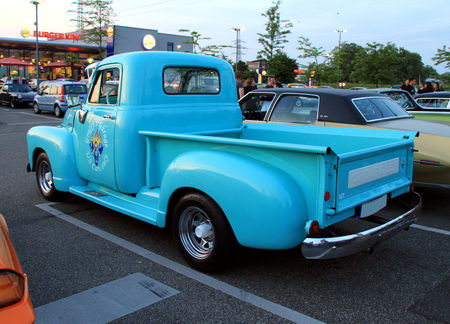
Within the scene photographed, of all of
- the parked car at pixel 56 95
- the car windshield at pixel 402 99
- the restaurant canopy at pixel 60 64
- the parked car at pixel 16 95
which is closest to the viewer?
the car windshield at pixel 402 99

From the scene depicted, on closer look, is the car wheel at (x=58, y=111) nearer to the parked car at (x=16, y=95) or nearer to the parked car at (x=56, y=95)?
the parked car at (x=56, y=95)

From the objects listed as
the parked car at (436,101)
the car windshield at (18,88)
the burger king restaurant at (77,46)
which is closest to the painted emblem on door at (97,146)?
the parked car at (436,101)

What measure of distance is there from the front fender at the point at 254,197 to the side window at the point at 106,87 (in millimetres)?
1765

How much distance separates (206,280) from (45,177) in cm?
345

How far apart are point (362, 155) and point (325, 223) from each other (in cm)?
63

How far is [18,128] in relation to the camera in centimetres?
1459

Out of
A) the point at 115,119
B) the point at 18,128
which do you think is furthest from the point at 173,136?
the point at 18,128

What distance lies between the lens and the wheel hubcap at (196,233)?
→ 11.6ft

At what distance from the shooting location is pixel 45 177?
5.78m

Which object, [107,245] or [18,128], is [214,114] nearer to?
[107,245]

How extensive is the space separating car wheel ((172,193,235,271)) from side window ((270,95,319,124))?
341cm

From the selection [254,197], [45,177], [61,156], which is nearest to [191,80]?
[61,156]

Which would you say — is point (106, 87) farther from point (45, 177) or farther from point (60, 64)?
point (60, 64)

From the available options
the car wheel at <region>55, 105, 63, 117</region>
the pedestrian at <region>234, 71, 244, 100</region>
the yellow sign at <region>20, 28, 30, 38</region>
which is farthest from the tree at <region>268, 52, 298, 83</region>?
the yellow sign at <region>20, 28, 30, 38</region>
